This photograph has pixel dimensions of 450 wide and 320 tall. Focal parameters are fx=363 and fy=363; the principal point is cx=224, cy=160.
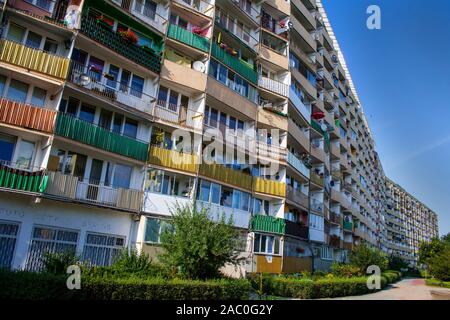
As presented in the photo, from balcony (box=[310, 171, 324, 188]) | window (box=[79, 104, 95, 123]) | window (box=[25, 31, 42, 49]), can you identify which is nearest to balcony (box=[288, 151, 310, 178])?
balcony (box=[310, 171, 324, 188])

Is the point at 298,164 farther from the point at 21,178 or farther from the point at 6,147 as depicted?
Result: the point at 6,147

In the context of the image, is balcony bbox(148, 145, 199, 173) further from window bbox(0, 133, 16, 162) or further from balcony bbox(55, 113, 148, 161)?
window bbox(0, 133, 16, 162)

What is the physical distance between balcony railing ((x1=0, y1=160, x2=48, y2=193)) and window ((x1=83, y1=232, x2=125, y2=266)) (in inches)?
149

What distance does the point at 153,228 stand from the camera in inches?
824

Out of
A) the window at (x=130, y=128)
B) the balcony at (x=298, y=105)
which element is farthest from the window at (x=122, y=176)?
the balcony at (x=298, y=105)

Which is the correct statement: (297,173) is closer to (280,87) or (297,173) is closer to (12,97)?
(280,87)

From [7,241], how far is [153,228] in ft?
24.0

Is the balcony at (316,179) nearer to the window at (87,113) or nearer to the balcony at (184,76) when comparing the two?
the balcony at (184,76)

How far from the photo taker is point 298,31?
123ft

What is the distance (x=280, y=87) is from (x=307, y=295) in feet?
59.3

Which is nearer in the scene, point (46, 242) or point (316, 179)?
point (46, 242)

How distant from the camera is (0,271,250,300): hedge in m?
10.9

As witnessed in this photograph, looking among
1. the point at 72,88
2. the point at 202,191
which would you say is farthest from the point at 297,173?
the point at 72,88

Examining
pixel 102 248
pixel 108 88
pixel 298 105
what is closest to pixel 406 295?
pixel 298 105
